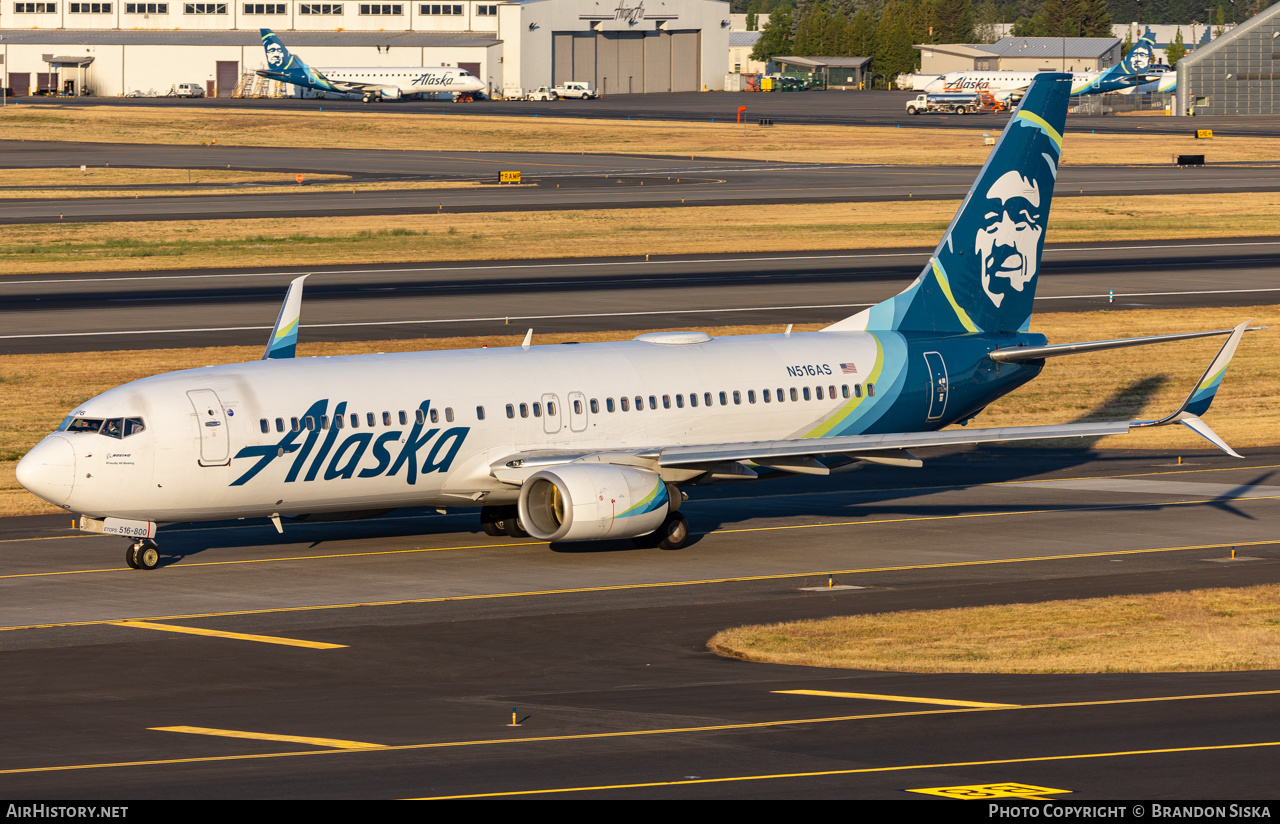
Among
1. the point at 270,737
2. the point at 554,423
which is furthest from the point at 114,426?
the point at 270,737

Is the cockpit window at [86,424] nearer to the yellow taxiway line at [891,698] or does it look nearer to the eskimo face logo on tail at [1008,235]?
the yellow taxiway line at [891,698]

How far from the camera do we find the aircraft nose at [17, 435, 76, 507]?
36188 mm

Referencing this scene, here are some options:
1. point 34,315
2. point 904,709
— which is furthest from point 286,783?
point 34,315

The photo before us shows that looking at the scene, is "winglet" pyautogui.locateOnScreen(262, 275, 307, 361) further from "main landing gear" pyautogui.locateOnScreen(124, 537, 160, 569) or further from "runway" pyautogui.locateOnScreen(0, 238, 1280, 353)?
"runway" pyautogui.locateOnScreen(0, 238, 1280, 353)

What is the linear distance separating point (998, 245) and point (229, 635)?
24.2m

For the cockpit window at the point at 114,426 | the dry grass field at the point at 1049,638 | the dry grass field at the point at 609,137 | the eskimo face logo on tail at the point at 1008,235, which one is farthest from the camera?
the dry grass field at the point at 609,137

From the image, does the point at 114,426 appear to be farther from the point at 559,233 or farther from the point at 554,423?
the point at 559,233

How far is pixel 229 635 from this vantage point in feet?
106

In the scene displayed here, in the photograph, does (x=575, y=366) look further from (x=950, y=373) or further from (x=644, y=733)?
(x=644, y=733)

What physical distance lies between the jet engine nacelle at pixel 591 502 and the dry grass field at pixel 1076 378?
17.6m

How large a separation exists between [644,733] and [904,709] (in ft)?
13.3

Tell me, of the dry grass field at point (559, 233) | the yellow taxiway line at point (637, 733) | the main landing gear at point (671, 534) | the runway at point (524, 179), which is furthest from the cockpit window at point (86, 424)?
the runway at point (524, 179)

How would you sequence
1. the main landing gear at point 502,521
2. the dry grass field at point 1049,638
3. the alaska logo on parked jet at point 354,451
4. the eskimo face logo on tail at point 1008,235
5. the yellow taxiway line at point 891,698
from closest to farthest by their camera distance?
the yellow taxiway line at point 891,698
the dry grass field at point 1049,638
the alaska logo on parked jet at point 354,451
the main landing gear at point 502,521
the eskimo face logo on tail at point 1008,235

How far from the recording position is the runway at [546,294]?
70.7m
